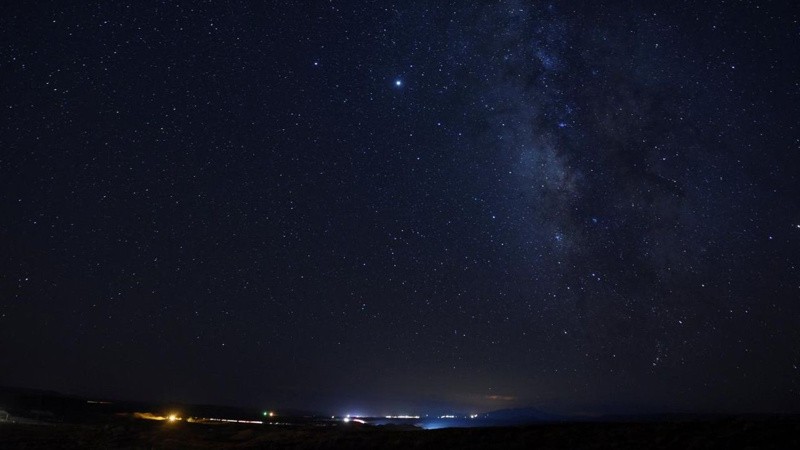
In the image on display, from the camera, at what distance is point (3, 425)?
29578 millimetres

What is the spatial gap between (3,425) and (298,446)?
64.5ft

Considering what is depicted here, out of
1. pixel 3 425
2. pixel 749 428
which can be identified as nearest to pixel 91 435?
pixel 3 425

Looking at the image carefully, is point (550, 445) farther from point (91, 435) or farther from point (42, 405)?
point (42, 405)

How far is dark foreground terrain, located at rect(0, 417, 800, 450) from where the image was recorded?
51.7 ft

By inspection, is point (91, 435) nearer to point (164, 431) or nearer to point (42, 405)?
point (164, 431)

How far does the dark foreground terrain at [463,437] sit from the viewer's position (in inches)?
620

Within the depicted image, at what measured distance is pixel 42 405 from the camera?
191ft

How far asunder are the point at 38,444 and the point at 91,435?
135 inches

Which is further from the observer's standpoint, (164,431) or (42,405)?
(42,405)

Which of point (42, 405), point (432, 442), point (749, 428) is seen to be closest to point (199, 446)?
point (432, 442)

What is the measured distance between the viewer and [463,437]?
2103 centimetres

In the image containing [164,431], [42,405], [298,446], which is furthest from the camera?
[42,405]

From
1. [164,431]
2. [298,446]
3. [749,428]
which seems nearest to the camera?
[749,428]

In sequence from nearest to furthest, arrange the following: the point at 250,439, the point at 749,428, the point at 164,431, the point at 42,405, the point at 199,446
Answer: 1. the point at 749,428
2. the point at 199,446
3. the point at 250,439
4. the point at 164,431
5. the point at 42,405
